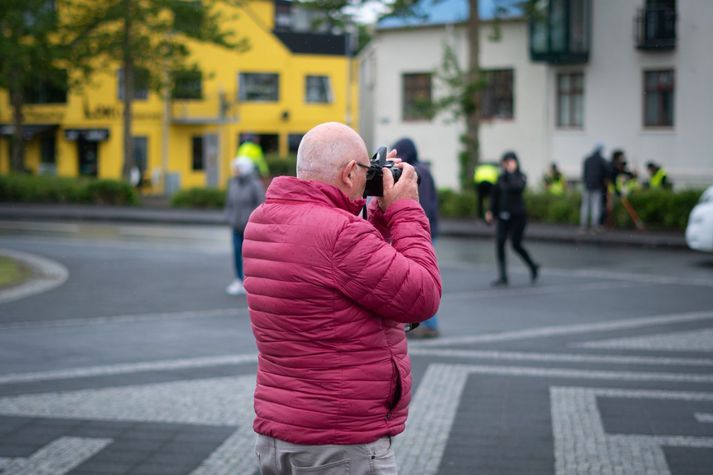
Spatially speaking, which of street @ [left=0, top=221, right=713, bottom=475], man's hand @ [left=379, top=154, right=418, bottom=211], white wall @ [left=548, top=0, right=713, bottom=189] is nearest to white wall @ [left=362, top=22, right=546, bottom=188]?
white wall @ [left=548, top=0, right=713, bottom=189]

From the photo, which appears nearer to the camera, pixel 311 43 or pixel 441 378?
pixel 441 378

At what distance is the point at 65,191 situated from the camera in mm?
34312

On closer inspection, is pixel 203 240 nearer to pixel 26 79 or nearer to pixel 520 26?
pixel 26 79

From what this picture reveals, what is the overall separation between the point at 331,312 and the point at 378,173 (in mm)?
502

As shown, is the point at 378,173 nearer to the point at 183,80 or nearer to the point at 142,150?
the point at 183,80

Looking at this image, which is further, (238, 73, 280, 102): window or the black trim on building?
the black trim on building

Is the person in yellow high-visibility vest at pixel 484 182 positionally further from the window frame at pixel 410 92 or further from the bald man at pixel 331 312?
the window frame at pixel 410 92

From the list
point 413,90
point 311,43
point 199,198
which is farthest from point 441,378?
point 311,43

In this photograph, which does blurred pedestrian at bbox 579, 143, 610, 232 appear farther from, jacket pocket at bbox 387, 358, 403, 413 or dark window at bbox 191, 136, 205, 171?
dark window at bbox 191, 136, 205, 171

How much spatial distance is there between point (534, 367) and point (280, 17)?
51831 mm

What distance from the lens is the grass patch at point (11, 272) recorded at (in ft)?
46.4

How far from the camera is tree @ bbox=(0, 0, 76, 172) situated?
32.5 meters

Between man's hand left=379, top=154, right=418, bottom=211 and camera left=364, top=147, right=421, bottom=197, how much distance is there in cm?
1

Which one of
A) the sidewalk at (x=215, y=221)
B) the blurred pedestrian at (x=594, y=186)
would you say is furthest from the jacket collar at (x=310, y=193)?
the blurred pedestrian at (x=594, y=186)
